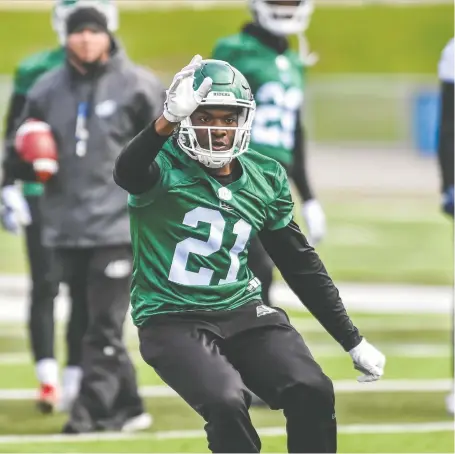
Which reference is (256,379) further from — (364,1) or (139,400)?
(364,1)

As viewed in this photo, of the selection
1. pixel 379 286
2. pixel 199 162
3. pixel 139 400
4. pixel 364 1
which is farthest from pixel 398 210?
pixel 364 1

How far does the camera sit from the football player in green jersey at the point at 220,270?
5172 mm

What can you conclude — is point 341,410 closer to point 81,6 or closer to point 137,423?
→ point 137,423

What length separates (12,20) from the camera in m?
40.4

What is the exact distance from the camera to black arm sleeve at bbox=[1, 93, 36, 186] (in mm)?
7511

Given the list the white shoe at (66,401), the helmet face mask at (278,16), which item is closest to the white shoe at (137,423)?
the white shoe at (66,401)

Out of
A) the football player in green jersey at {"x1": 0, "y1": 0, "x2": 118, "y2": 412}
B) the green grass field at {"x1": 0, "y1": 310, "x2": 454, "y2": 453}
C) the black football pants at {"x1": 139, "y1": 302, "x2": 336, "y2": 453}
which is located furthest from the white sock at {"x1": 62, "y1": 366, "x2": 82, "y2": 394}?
the black football pants at {"x1": 139, "y1": 302, "x2": 336, "y2": 453}

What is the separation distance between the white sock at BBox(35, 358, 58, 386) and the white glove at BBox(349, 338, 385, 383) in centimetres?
260

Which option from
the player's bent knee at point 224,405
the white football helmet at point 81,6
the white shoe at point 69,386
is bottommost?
the white shoe at point 69,386

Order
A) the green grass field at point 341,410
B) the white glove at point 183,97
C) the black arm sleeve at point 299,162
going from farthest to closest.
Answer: the black arm sleeve at point 299,162
the green grass field at point 341,410
the white glove at point 183,97

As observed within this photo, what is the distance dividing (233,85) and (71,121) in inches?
81.1

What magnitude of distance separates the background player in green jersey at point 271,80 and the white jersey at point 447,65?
82 cm

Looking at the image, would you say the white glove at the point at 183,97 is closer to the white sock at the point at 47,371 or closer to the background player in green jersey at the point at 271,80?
the background player in green jersey at the point at 271,80

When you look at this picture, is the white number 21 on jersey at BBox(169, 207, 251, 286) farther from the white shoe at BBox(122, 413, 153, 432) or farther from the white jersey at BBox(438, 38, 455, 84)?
the white jersey at BBox(438, 38, 455, 84)
